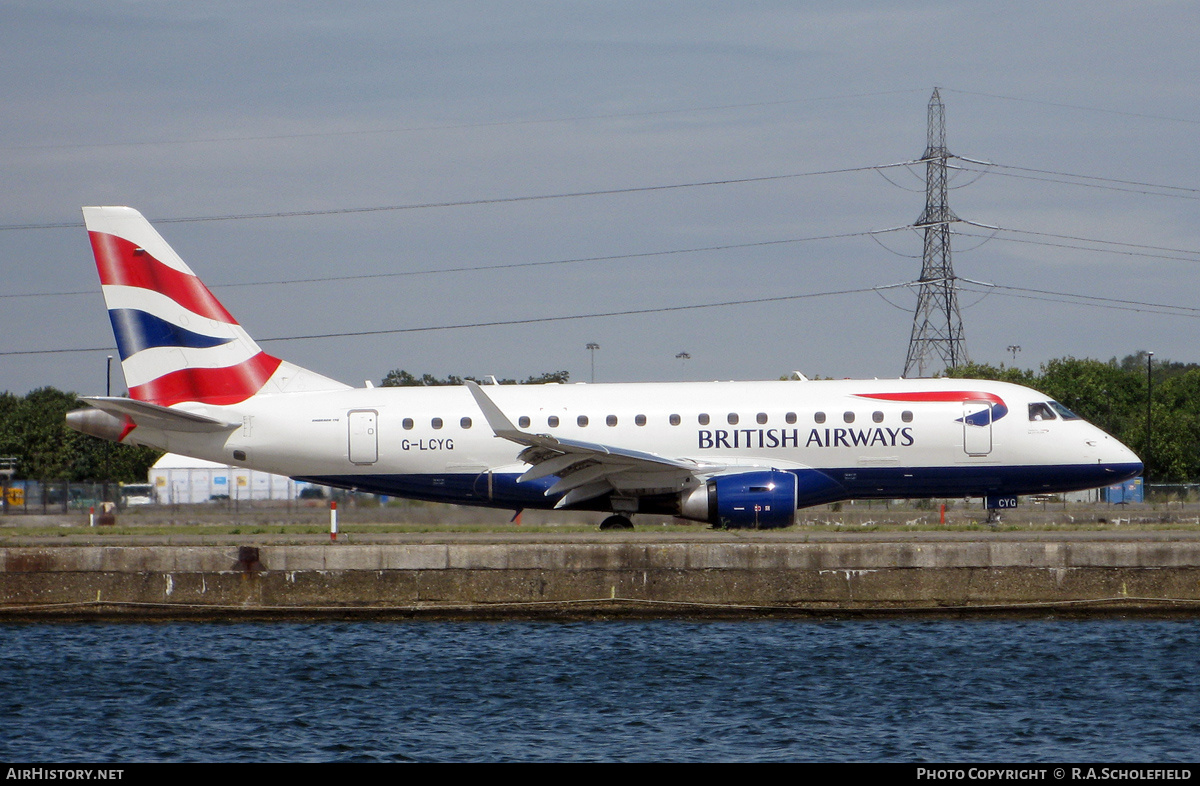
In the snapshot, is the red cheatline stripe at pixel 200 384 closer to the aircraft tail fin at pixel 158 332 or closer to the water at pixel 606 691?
the aircraft tail fin at pixel 158 332

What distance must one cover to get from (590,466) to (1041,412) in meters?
11.1

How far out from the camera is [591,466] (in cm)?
3069

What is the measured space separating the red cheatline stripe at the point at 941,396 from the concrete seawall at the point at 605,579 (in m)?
7.96

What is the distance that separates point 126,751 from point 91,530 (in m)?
16.5

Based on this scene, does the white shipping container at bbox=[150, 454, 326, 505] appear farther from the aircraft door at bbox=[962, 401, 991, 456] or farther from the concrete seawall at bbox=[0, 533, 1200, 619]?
the aircraft door at bbox=[962, 401, 991, 456]

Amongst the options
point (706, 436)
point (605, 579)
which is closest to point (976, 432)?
point (706, 436)

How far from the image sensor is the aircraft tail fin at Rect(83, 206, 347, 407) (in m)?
33.5

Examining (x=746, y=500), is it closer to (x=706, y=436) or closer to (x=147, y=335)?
(x=706, y=436)

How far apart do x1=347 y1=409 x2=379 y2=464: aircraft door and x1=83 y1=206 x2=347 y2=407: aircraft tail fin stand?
Result: 250 cm

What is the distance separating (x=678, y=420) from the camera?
31.8 m

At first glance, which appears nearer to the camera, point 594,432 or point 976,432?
point 976,432

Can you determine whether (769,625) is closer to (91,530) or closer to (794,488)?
(794,488)

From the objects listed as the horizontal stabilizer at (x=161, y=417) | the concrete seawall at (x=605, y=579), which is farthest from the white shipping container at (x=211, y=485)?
the concrete seawall at (x=605, y=579)
